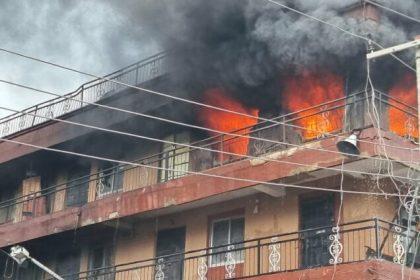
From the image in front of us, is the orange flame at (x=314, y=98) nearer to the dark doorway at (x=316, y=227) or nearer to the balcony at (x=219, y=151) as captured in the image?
the balcony at (x=219, y=151)

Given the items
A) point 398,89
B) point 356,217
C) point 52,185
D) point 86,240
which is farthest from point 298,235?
point 52,185

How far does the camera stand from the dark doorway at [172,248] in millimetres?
Answer: 23205

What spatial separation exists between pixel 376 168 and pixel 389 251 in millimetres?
1749

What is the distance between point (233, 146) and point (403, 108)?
15.3 feet

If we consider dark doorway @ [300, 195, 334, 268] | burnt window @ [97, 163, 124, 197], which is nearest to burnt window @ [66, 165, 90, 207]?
burnt window @ [97, 163, 124, 197]

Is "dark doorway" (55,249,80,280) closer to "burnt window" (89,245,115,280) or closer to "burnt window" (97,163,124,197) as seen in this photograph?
"burnt window" (89,245,115,280)

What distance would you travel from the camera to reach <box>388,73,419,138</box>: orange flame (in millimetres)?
20328

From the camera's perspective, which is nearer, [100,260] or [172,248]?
[172,248]

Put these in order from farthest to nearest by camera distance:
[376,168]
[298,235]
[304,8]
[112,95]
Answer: [112,95]
[304,8]
[298,235]
[376,168]

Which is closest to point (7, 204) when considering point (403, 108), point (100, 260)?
point (100, 260)

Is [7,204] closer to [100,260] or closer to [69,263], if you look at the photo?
[69,263]

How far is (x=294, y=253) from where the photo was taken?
20.5 metres

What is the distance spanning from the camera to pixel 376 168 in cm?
1934

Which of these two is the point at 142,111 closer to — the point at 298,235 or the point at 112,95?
the point at 112,95
